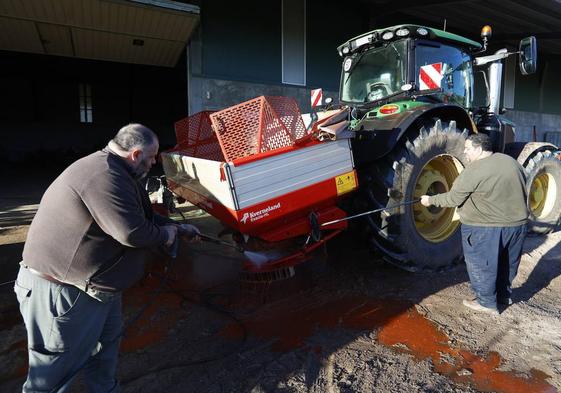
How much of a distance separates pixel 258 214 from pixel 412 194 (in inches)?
61.3

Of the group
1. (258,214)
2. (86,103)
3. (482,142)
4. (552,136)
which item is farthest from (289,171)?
(552,136)

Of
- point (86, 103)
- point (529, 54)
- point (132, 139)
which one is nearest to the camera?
point (132, 139)

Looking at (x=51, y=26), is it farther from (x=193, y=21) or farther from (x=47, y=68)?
(x=47, y=68)

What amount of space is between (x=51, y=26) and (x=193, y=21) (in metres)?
2.76

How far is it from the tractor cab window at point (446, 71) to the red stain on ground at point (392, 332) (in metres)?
2.18

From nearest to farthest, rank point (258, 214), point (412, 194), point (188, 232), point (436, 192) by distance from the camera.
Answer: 1. point (188, 232)
2. point (258, 214)
3. point (412, 194)
4. point (436, 192)

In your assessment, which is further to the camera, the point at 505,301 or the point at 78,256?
the point at 505,301

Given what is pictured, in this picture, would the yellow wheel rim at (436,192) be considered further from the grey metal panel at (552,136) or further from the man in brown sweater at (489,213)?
the grey metal panel at (552,136)

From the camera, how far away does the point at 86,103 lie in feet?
52.9

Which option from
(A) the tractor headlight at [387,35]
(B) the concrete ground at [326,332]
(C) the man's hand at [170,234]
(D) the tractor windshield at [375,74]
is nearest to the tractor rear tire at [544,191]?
(B) the concrete ground at [326,332]

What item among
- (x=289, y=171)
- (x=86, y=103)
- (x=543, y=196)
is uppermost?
(x=86, y=103)

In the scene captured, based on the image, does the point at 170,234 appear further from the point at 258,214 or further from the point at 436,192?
the point at 436,192

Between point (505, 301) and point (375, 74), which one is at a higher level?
point (375, 74)

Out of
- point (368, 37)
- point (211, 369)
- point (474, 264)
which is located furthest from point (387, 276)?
point (368, 37)
